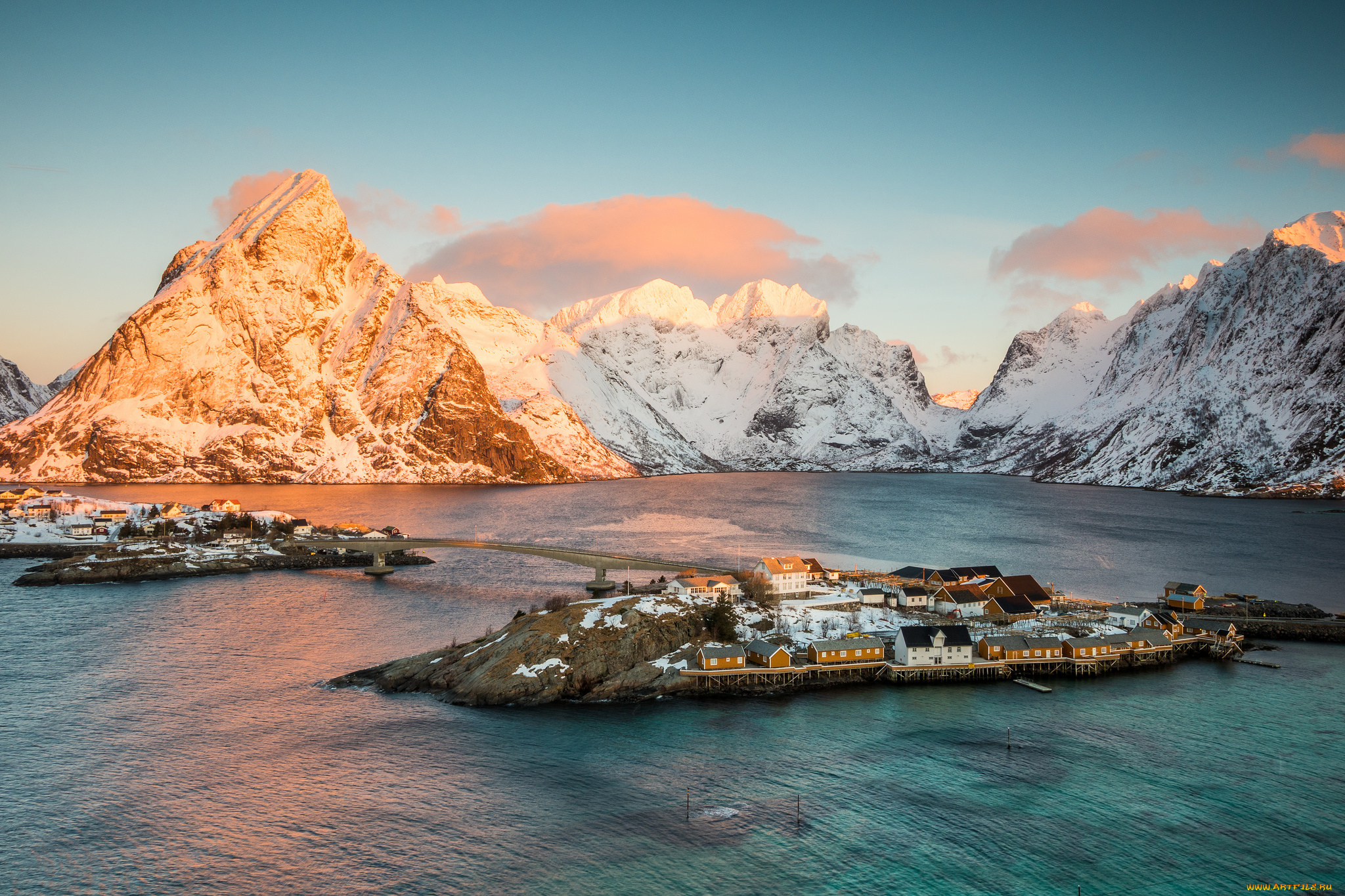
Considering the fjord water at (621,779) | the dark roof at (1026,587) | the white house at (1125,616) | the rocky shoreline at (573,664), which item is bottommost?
the fjord water at (621,779)

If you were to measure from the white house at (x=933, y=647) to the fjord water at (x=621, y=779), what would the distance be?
3257 mm

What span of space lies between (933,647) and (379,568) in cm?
6884

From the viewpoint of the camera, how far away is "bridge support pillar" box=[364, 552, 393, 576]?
106m

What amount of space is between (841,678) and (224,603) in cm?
5940

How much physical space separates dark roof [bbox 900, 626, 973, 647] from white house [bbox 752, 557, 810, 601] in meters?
16.3

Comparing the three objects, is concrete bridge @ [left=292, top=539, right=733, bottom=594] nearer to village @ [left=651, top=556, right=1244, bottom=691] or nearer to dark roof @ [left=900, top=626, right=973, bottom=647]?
village @ [left=651, top=556, right=1244, bottom=691]

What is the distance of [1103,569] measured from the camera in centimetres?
10056

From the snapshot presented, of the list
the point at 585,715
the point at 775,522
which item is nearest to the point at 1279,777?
the point at 585,715

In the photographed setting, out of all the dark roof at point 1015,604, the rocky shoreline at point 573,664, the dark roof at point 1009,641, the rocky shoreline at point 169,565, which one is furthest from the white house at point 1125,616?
the rocky shoreline at point 169,565

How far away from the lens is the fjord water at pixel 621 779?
3397cm

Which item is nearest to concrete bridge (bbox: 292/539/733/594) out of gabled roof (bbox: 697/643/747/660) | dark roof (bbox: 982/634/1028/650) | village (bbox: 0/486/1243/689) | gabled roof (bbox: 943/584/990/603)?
village (bbox: 0/486/1243/689)

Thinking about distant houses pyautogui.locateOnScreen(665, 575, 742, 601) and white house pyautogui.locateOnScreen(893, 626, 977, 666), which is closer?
white house pyautogui.locateOnScreen(893, 626, 977, 666)

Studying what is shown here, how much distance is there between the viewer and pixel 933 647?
6088 cm

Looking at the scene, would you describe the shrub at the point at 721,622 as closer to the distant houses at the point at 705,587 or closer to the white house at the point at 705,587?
the distant houses at the point at 705,587
